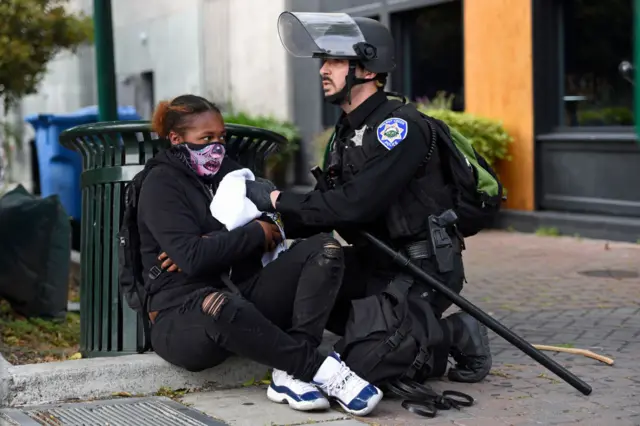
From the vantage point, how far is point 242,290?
14.4 ft

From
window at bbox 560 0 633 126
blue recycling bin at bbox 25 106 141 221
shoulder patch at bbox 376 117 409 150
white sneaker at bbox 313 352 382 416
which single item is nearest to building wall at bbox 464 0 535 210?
window at bbox 560 0 633 126

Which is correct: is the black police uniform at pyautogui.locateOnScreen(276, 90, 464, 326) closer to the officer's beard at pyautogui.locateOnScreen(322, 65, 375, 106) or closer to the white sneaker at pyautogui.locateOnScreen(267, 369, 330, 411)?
the officer's beard at pyautogui.locateOnScreen(322, 65, 375, 106)

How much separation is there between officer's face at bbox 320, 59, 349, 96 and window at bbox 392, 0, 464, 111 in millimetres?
7599

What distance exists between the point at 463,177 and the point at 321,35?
0.86 meters

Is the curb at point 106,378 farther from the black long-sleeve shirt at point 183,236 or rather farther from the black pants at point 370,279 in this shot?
the black pants at point 370,279

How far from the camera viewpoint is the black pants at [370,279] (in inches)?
180

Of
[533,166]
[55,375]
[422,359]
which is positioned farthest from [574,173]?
[55,375]

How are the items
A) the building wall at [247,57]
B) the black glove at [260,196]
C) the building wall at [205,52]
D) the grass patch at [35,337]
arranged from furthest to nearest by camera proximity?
the building wall at [205,52] < the building wall at [247,57] < the grass patch at [35,337] < the black glove at [260,196]

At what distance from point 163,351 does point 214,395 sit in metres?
0.30

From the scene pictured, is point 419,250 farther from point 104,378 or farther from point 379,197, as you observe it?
point 104,378

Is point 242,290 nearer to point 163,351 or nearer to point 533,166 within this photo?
point 163,351

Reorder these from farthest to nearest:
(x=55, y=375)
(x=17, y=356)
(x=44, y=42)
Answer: (x=44, y=42) → (x=17, y=356) → (x=55, y=375)

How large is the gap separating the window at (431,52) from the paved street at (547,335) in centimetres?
289

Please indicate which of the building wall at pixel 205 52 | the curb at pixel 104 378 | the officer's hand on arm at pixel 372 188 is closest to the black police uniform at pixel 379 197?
the officer's hand on arm at pixel 372 188
